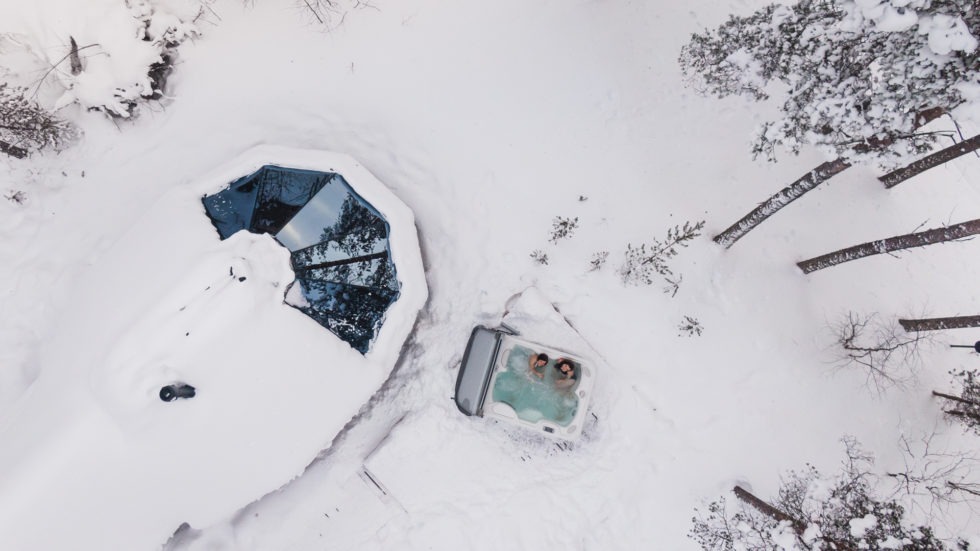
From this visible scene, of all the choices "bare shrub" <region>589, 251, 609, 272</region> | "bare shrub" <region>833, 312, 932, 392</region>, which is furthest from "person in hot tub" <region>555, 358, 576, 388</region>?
"bare shrub" <region>833, 312, 932, 392</region>

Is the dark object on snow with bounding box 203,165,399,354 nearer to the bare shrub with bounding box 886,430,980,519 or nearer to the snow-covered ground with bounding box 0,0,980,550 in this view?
the snow-covered ground with bounding box 0,0,980,550

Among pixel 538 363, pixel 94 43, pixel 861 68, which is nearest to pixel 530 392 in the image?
pixel 538 363

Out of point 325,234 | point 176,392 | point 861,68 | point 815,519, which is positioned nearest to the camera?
point 861,68

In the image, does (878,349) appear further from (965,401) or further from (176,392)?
(176,392)

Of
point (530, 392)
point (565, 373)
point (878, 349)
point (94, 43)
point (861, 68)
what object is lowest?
point (530, 392)

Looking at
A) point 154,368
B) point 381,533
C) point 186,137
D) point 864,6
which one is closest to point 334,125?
point 186,137

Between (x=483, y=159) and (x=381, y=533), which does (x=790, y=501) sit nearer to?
(x=381, y=533)
